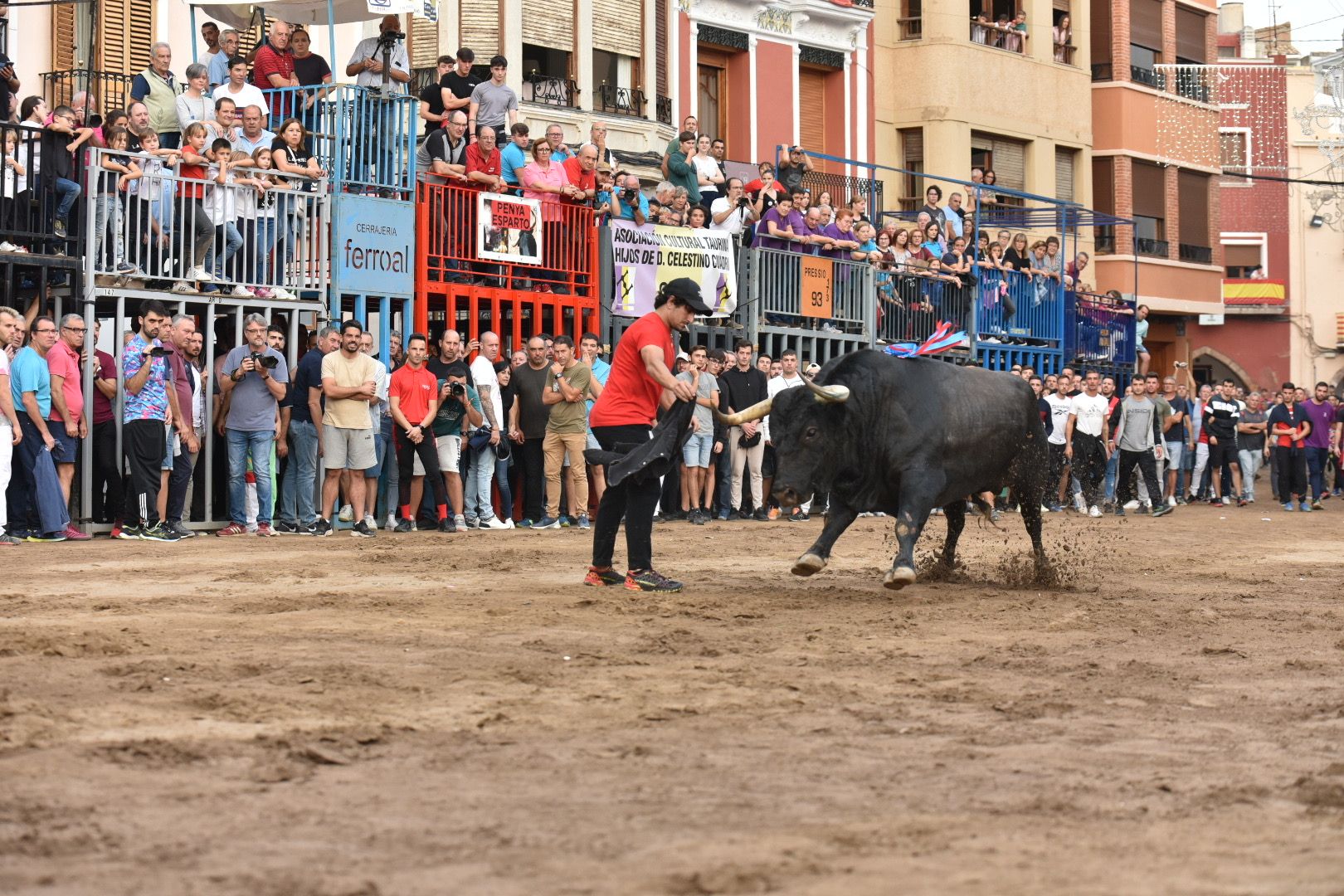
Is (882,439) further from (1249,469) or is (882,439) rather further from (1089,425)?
(1249,469)

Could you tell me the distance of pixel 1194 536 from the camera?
67.1ft

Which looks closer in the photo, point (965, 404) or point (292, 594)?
point (292, 594)

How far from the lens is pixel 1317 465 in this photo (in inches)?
1132

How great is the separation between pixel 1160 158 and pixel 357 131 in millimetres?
29183

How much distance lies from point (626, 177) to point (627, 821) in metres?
17.2

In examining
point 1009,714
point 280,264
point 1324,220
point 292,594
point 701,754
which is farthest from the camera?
point 1324,220

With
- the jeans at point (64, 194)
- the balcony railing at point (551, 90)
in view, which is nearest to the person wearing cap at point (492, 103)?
the jeans at point (64, 194)

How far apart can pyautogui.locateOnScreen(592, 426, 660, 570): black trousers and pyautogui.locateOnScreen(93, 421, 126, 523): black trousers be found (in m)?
5.95

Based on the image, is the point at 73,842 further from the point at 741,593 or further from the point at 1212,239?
the point at 1212,239

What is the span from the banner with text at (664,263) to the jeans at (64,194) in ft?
22.2

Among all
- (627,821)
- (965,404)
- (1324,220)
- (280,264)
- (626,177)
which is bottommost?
(627,821)

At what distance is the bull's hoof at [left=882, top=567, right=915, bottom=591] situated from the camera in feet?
38.5

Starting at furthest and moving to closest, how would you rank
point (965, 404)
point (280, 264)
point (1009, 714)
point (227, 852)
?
point (280, 264) < point (965, 404) < point (1009, 714) < point (227, 852)

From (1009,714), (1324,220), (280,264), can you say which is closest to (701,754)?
(1009,714)
